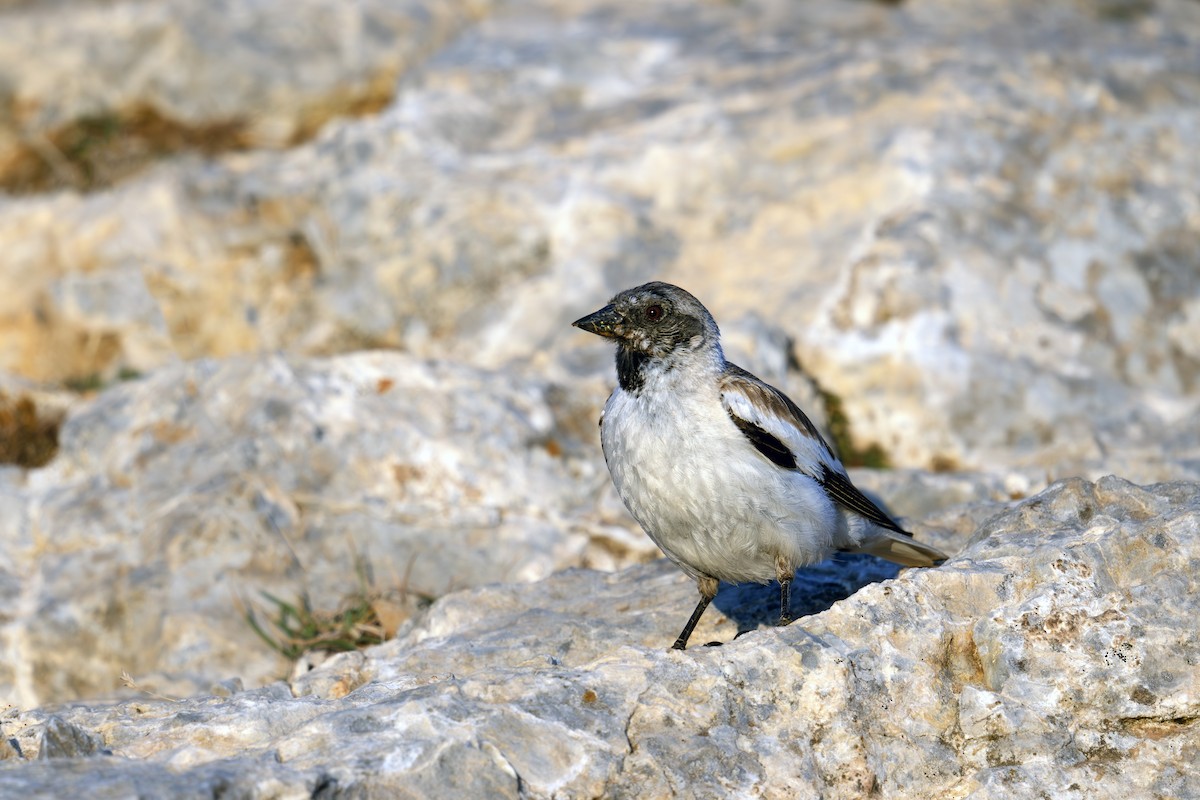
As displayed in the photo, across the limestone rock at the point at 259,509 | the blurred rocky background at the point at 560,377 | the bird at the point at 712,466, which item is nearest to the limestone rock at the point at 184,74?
the blurred rocky background at the point at 560,377

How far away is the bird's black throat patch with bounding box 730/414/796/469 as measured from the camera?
19.2ft

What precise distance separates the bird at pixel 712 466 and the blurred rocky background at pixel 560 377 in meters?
0.55

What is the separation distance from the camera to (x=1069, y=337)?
998cm

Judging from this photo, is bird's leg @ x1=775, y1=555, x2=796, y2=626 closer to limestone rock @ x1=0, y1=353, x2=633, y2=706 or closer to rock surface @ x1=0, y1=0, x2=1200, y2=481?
limestone rock @ x1=0, y1=353, x2=633, y2=706

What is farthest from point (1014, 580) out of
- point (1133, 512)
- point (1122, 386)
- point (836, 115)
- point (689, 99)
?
point (689, 99)

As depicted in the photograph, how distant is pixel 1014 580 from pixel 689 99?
8.15 metres

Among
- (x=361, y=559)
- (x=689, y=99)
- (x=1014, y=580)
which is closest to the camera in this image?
(x=1014, y=580)

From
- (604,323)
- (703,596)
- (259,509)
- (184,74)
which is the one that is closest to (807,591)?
(703,596)

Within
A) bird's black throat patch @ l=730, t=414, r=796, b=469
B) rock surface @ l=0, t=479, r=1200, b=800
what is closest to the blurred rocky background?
rock surface @ l=0, t=479, r=1200, b=800

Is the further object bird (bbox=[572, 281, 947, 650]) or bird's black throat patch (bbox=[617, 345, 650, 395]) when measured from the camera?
bird's black throat patch (bbox=[617, 345, 650, 395])

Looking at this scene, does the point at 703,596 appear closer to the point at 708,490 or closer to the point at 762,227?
the point at 708,490

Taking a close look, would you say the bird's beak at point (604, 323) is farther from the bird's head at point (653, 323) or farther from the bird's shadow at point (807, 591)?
the bird's shadow at point (807, 591)

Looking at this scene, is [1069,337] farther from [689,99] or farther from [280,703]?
[280,703]

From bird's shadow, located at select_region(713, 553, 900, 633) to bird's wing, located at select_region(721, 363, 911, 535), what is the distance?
48cm
